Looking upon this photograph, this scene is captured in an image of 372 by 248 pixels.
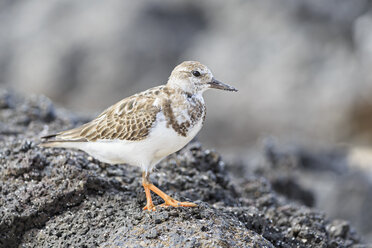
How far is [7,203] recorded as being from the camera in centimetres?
540

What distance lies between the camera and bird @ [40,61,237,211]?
5230 millimetres

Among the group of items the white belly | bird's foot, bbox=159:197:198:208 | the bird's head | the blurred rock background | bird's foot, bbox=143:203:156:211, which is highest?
the blurred rock background

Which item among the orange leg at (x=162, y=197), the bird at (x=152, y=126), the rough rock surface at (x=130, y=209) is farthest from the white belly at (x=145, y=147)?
the rough rock surface at (x=130, y=209)

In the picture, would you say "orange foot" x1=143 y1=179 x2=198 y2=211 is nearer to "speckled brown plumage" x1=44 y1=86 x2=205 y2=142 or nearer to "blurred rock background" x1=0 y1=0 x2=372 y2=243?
"speckled brown plumage" x1=44 y1=86 x2=205 y2=142

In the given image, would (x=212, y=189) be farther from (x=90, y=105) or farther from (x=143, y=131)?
(x=90, y=105)

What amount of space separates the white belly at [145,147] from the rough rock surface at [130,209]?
29cm

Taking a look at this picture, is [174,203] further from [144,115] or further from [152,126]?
[144,115]

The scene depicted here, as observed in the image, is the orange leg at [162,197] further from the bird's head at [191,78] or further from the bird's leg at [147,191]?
the bird's head at [191,78]

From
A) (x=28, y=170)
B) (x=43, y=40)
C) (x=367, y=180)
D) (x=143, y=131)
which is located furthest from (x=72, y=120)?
(x=43, y=40)

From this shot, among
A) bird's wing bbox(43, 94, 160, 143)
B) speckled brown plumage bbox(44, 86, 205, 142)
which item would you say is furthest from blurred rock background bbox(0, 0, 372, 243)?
speckled brown plumage bbox(44, 86, 205, 142)

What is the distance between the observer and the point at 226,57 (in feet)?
57.8

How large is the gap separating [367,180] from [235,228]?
6390 mm

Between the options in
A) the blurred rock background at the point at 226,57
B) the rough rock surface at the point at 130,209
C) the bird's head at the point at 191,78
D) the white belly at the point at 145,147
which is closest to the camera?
the rough rock surface at the point at 130,209

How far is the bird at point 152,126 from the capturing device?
523 cm
